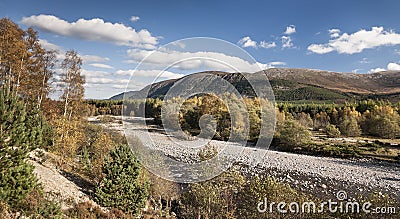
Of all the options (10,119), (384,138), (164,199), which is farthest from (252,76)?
(384,138)

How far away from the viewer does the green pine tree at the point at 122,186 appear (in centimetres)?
1075

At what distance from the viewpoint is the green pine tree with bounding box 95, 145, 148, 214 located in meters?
10.8

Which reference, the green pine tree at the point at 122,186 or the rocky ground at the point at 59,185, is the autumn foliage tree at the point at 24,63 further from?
the green pine tree at the point at 122,186

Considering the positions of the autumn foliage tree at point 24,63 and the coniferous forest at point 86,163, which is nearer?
the coniferous forest at point 86,163

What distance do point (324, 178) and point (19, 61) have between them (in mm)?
22328

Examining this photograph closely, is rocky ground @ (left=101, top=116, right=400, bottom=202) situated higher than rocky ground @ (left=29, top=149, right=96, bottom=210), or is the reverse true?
rocky ground @ (left=29, top=149, right=96, bottom=210)

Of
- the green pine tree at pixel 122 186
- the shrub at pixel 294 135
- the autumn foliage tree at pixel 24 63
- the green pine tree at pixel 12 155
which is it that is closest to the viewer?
the green pine tree at pixel 12 155

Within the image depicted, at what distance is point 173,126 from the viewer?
906 cm

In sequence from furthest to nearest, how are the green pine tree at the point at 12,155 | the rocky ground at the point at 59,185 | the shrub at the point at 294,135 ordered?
the shrub at the point at 294,135, the rocky ground at the point at 59,185, the green pine tree at the point at 12,155

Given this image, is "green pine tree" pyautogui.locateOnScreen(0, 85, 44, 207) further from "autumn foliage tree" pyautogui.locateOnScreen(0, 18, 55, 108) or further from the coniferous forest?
"autumn foliage tree" pyautogui.locateOnScreen(0, 18, 55, 108)

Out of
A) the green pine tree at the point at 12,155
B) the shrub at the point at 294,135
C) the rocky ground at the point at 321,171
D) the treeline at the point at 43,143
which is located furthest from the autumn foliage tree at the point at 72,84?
the shrub at the point at 294,135

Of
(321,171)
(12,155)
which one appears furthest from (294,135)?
(12,155)

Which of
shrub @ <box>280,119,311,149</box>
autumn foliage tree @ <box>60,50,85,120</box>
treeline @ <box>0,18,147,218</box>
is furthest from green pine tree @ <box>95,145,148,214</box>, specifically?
shrub @ <box>280,119,311,149</box>

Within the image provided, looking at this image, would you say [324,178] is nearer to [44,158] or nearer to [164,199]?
[164,199]
